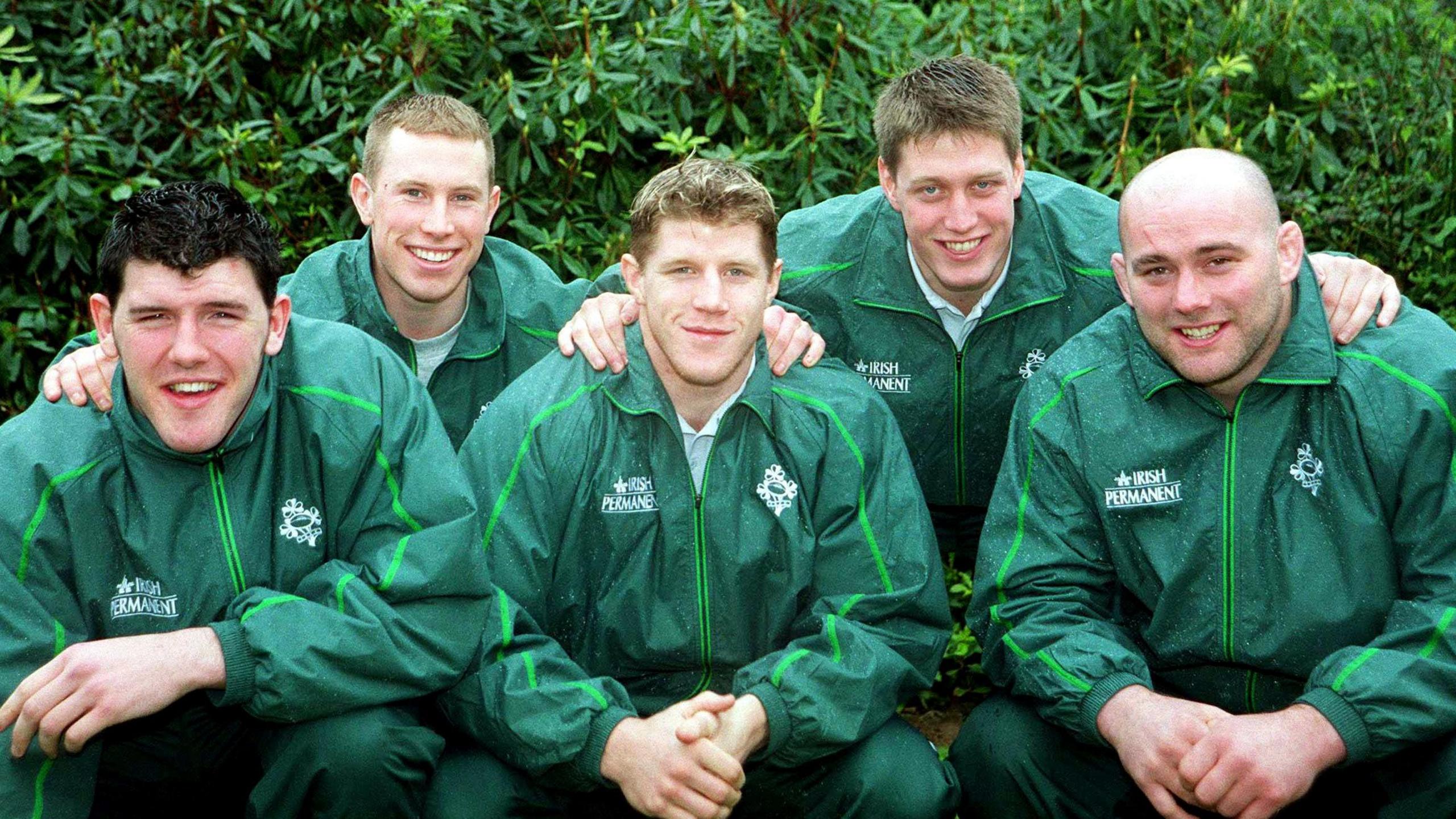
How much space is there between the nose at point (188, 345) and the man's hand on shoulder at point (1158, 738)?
2138mm

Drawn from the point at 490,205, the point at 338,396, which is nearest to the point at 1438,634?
the point at 338,396

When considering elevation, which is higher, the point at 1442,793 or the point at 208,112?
the point at 208,112

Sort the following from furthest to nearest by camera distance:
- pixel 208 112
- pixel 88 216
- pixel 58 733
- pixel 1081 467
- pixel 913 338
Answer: pixel 208 112 < pixel 88 216 < pixel 913 338 < pixel 1081 467 < pixel 58 733

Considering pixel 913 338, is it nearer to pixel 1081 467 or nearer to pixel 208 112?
pixel 1081 467

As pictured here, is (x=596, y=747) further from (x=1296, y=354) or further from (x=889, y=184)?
(x=889, y=184)

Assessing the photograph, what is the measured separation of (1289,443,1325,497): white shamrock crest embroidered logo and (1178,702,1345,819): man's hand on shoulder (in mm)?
552

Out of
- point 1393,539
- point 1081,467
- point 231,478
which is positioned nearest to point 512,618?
point 231,478

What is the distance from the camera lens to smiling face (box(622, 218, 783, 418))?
3758 mm

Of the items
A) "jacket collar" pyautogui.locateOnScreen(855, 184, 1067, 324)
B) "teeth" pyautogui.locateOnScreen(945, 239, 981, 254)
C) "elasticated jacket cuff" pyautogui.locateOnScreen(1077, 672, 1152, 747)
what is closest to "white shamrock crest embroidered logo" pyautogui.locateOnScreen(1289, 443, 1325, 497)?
"elasticated jacket cuff" pyautogui.locateOnScreen(1077, 672, 1152, 747)

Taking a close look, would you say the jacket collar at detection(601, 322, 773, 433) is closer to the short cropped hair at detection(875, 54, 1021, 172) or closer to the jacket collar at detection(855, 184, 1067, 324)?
the jacket collar at detection(855, 184, 1067, 324)

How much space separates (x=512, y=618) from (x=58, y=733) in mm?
969

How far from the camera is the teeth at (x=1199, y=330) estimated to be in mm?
3645

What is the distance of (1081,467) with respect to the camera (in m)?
3.74

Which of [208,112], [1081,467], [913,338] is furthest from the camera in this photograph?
[208,112]
